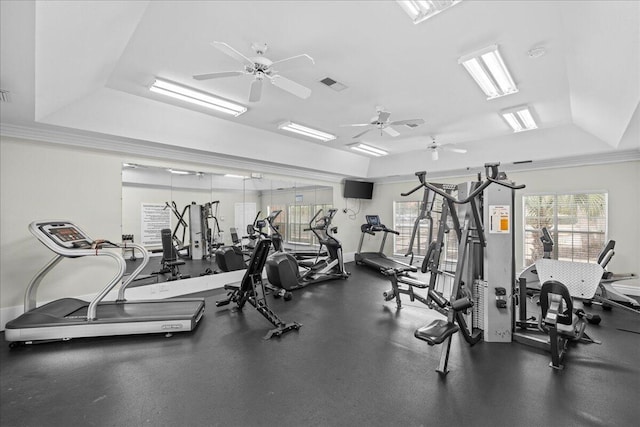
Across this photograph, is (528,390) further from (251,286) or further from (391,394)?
(251,286)

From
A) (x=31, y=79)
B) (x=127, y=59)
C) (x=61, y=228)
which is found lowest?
(x=61, y=228)

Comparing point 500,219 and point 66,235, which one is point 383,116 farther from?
point 66,235


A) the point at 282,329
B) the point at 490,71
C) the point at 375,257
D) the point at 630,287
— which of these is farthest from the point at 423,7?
the point at 375,257

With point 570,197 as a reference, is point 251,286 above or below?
below

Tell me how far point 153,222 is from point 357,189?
5786 mm

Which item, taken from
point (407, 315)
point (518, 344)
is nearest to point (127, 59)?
point (407, 315)

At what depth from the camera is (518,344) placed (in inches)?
123

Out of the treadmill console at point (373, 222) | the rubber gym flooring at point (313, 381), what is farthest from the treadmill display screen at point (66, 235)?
the treadmill console at point (373, 222)

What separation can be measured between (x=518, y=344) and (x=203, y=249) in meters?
5.25

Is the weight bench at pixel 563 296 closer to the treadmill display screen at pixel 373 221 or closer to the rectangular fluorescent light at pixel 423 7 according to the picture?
the rectangular fluorescent light at pixel 423 7

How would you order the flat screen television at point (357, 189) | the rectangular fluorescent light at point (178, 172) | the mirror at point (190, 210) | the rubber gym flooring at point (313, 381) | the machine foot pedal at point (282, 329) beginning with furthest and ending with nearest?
the flat screen television at point (357, 189) → the rectangular fluorescent light at point (178, 172) → the mirror at point (190, 210) → the machine foot pedal at point (282, 329) → the rubber gym flooring at point (313, 381)

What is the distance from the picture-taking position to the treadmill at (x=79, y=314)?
3049 mm

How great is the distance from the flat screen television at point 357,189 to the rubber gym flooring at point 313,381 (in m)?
5.49

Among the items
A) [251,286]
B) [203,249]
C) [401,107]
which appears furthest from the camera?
[203,249]
